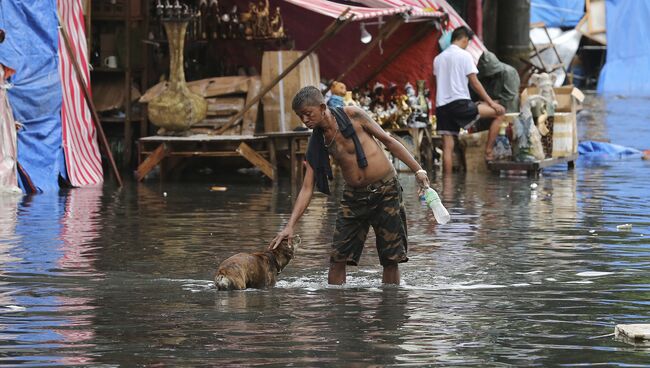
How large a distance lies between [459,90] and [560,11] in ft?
72.7

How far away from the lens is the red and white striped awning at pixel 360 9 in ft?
56.0

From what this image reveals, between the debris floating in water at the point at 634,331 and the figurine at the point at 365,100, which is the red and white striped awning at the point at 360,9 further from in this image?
the debris floating in water at the point at 634,331

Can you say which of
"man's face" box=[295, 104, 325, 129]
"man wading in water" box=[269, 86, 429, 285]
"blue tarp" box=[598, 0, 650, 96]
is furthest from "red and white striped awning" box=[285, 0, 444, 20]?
"blue tarp" box=[598, 0, 650, 96]

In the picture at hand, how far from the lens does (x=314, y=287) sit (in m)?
9.34

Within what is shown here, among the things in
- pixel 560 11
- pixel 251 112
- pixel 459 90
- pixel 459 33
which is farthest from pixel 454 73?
pixel 560 11

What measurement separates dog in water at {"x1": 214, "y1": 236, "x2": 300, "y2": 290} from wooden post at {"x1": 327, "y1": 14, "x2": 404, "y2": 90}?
29.2 ft

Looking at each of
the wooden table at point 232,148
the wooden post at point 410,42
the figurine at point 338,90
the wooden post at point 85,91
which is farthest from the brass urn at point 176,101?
the wooden post at point 410,42

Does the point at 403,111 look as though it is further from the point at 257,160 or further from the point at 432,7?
the point at 257,160

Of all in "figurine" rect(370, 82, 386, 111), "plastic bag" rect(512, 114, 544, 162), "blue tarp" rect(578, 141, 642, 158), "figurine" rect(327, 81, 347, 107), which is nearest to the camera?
"figurine" rect(327, 81, 347, 107)

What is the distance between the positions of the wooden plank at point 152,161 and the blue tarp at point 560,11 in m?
23.7

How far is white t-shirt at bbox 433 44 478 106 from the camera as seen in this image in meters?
18.1

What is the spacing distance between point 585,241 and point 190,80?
8.89 meters

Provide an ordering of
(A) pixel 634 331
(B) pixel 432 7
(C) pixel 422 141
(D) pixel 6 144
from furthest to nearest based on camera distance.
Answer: (C) pixel 422 141, (B) pixel 432 7, (D) pixel 6 144, (A) pixel 634 331

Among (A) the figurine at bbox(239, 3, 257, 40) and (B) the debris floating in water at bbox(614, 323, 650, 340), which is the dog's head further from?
(A) the figurine at bbox(239, 3, 257, 40)
